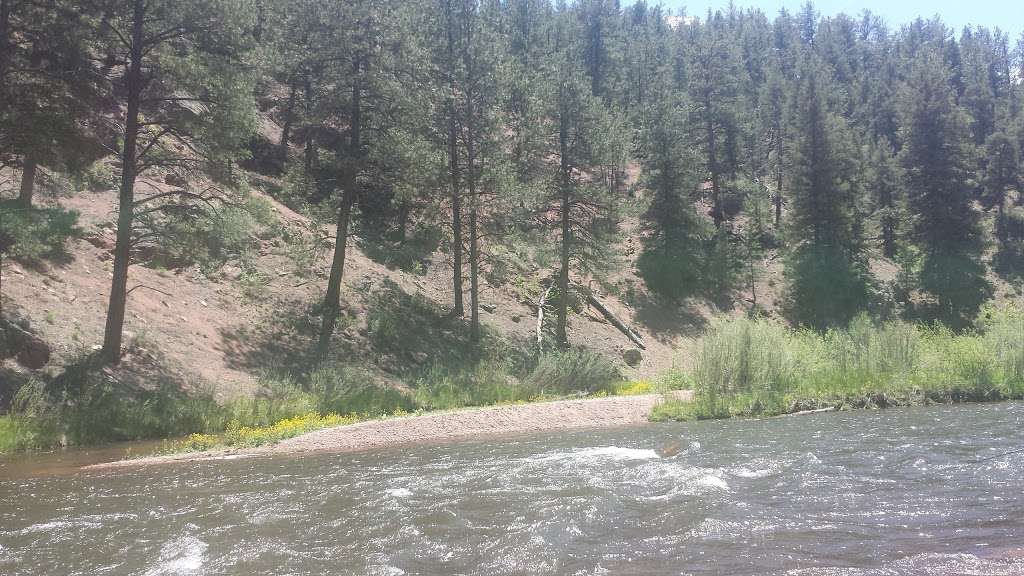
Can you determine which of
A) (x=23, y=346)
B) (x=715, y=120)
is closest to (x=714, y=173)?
(x=715, y=120)

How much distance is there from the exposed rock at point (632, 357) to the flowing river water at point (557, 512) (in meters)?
19.7

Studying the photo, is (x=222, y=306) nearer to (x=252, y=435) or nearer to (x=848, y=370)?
(x=252, y=435)

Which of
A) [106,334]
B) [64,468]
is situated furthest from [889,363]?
[106,334]

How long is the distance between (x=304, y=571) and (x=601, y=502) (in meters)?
3.31

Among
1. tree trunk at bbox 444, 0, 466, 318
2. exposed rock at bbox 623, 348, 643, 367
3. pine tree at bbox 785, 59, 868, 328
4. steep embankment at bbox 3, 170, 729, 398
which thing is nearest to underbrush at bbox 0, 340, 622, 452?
steep embankment at bbox 3, 170, 729, 398

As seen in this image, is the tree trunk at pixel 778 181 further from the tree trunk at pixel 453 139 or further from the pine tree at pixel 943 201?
the tree trunk at pixel 453 139

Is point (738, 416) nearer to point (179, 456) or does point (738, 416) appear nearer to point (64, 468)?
point (179, 456)

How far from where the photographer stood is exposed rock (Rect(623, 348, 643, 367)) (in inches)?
1244

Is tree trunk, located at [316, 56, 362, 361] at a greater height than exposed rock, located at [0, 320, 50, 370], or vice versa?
tree trunk, located at [316, 56, 362, 361]

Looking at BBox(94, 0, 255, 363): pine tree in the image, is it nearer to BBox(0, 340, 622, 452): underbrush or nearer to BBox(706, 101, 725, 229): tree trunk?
BBox(0, 340, 622, 452): underbrush

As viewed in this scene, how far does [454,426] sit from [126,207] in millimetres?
9744

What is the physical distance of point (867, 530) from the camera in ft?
20.4

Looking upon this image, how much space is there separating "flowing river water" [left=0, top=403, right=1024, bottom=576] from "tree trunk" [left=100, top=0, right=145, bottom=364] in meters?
5.94

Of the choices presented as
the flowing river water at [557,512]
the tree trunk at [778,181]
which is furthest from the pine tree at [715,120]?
the flowing river water at [557,512]
